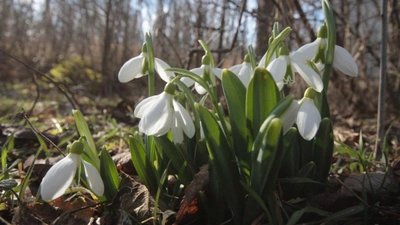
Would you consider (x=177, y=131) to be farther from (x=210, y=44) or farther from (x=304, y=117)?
(x=210, y=44)

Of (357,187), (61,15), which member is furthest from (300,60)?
(61,15)

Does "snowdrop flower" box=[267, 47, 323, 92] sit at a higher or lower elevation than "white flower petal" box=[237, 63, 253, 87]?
higher

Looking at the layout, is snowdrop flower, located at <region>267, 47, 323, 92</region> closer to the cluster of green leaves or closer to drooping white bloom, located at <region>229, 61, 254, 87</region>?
the cluster of green leaves

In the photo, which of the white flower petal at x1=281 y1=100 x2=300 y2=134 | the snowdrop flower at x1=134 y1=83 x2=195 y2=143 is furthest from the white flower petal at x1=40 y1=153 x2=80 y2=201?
the white flower petal at x1=281 y1=100 x2=300 y2=134

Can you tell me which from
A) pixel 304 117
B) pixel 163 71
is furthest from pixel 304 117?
pixel 163 71

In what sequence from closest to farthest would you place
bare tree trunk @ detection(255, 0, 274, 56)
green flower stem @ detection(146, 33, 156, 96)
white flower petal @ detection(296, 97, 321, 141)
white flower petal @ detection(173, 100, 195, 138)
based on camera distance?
white flower petal @ detection(296, 97, 321, 141)
white flower petal @ detection(173, 100, 195, 138)
green flower stem @ detection(146, 33, 156, 96)
bare tree trunk @ detection(255, 0, 274, 56)

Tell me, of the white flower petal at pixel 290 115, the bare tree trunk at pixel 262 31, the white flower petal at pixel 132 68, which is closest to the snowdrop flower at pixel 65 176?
the white flower petal at pixel 132 68
